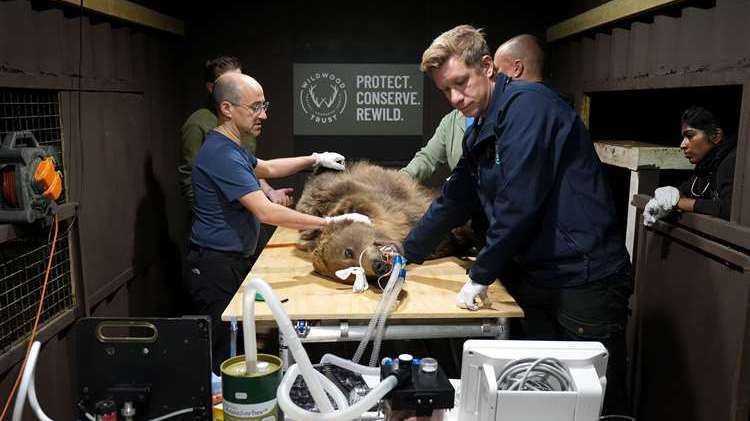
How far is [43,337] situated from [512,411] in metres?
2.06

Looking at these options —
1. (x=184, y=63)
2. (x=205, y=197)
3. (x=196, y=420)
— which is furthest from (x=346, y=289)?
(x=184, y=63)

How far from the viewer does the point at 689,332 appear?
238cm

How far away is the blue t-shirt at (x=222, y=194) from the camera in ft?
8.87

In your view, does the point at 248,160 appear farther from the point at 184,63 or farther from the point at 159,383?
the point at 184,63

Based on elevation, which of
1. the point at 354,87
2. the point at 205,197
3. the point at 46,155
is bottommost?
the point at 205,197

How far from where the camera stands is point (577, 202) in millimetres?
2064

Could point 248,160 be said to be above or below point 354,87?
below

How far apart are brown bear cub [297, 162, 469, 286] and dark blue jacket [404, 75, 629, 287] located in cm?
57

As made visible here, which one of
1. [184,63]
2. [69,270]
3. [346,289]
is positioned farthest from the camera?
[184,63]

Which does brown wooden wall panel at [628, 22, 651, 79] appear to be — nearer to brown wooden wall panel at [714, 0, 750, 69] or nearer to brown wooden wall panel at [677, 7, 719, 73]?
brown wooden wall panel at [677, 7, 719, 73]

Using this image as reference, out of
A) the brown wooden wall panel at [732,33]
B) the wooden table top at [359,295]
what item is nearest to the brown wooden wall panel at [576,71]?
the brown wooden wall panel at [732,33]

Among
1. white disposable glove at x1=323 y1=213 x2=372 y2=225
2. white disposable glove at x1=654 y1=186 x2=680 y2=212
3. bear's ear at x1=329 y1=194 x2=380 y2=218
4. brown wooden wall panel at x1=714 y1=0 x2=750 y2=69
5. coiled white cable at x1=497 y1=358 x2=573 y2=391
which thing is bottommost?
coiled white cable at x1=497 y1=358 x2=573 y2=391

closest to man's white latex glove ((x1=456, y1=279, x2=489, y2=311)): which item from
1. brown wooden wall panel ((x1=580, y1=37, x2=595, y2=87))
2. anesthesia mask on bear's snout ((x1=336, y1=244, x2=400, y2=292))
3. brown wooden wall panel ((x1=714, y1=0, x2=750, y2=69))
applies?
anesthesia mask on bear's snout ((x1=336, y1=244, x2=400, y2=292))

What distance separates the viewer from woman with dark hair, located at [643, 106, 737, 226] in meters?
2.53
